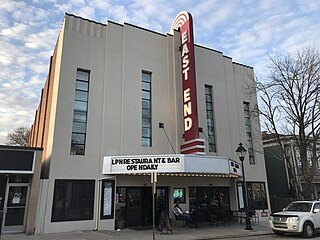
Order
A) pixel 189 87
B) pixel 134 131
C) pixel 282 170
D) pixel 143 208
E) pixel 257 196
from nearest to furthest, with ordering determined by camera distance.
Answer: pixel 143 208
pixel 134 131
pixel 189 87
pixel 257 196
pixel 282 170

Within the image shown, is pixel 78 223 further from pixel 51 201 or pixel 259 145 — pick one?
pixel 259 145

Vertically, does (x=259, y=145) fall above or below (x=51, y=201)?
above

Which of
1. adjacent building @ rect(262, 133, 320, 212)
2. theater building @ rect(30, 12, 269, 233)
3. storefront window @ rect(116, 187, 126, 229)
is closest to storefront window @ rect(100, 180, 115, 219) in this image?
theater building @ rect(30, 12, 269, 233)

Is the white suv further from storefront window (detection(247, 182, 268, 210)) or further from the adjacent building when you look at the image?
the adjacent building

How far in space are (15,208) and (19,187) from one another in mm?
1105

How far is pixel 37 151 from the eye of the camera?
1432 cm

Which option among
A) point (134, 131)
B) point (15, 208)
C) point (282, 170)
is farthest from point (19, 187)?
Answer: point (282, 170)

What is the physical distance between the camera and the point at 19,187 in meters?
14.8

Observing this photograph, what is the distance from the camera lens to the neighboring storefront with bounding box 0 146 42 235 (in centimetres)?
1350

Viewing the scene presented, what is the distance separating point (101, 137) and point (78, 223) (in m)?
5.00

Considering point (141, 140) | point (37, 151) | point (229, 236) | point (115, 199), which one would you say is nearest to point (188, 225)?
point (229, 236)

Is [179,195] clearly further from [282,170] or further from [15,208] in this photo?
[282,170]

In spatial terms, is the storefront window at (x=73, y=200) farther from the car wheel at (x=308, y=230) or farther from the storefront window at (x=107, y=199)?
the car wheel at (x=308, y=230)

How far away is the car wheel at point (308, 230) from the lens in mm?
13164
